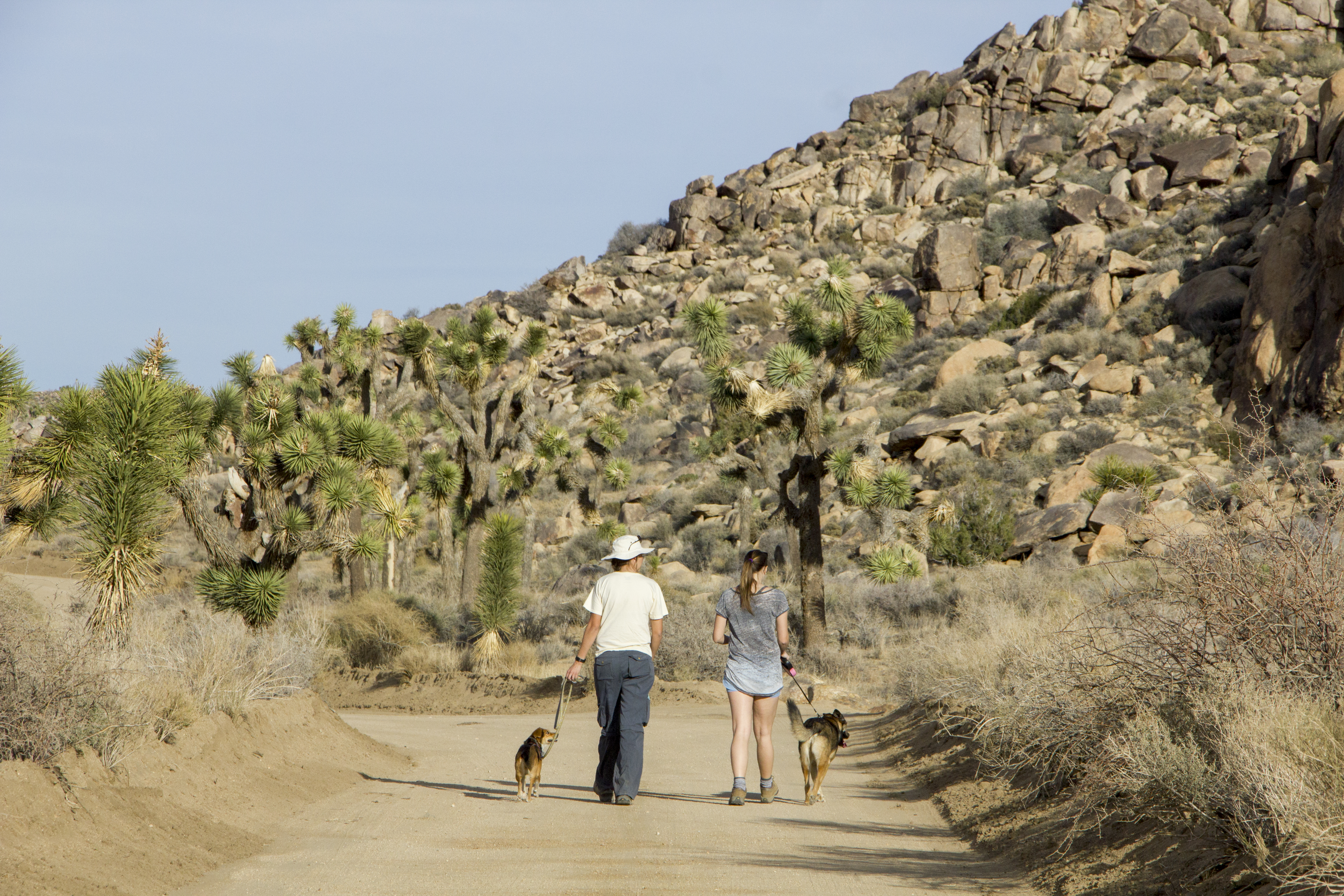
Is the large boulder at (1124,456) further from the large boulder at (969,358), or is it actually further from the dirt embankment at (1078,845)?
the dirt embankment at (1078,845)

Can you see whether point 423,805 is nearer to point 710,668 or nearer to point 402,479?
point 710,668

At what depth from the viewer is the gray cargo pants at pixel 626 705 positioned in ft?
24.9

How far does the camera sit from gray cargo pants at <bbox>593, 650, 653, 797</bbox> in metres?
7.60

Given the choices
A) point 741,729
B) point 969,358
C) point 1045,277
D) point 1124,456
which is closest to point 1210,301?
point 969,358

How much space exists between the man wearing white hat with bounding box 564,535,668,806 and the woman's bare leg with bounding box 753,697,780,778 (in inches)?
30.6

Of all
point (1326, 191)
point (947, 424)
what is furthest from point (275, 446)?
point (1326, 191)

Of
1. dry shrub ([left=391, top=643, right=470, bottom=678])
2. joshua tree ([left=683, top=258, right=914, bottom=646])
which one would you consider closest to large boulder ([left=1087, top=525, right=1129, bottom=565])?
joshua tree ([left=683, top=258, right=914, bottom=646])

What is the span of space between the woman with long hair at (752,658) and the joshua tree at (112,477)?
20.0 ft

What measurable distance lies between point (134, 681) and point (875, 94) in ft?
227

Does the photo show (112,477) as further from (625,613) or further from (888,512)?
(888,512)

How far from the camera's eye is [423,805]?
298 inches

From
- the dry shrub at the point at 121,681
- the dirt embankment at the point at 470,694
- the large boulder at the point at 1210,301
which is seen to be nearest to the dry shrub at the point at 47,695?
the dry shrub at the point at 121,681

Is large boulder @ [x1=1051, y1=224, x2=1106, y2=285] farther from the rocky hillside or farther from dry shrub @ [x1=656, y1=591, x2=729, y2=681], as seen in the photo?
dry shrub @ [x1=656, y1=591, x2=729, y2=681]

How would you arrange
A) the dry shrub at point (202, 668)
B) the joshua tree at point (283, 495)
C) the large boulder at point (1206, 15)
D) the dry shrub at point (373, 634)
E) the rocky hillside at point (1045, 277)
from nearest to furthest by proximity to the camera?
the dry shrub at point (202, 668) → the joshua tree at point (283, 495) → the dry shrub at point (373, 634) → the rocky hillside at point (1045, 277) → the large boulder at point (1206, 15)
